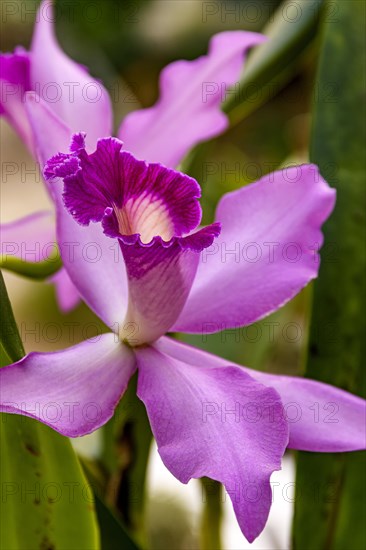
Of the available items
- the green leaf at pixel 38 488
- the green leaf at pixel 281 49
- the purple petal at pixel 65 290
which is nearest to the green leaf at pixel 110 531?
the green leaf at pixel 38 488

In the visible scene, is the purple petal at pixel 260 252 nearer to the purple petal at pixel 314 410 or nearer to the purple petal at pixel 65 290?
the purple petal at pixel 314 410

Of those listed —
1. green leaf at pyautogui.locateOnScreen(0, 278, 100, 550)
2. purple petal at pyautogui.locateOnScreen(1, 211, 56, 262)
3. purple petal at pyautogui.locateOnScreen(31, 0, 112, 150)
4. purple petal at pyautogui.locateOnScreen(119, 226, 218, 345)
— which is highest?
purple petal at pyautogui.locateOnScreen(31, 0, 112, 150)

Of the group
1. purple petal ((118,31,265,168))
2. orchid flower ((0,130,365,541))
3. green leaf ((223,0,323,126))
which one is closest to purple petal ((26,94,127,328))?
orchid flower ((0,130,365,541))

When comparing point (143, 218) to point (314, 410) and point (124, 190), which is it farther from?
point (314, 410)

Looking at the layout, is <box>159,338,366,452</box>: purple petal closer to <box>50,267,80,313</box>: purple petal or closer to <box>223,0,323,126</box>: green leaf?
<box>50,267,80,313</box>: purple petal

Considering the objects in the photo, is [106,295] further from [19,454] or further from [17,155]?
[17,155]
